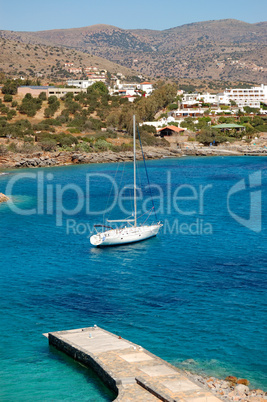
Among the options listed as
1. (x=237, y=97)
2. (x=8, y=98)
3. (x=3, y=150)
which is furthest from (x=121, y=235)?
(x=237, y=97)

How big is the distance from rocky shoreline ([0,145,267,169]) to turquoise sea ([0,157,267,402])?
28897 millimetres

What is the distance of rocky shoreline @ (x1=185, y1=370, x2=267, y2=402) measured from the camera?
18.5 metres

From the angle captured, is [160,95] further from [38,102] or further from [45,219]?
[45,219]

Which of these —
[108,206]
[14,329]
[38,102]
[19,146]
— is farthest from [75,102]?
[14,329]

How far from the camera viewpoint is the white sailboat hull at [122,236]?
38.9 m

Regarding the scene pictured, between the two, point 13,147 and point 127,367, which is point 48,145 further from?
point 127,367

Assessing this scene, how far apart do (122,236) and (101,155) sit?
5613 cm

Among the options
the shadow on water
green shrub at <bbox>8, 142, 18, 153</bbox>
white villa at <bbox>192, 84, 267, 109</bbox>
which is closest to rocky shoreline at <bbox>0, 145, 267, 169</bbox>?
green shrub at <bbox>8, 142, 18, 153</bbox>

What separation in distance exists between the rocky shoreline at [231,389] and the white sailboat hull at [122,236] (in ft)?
62.9

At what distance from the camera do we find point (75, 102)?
124750mm

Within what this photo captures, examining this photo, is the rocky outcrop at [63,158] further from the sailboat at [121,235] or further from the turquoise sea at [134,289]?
the sailboat at [121,235]

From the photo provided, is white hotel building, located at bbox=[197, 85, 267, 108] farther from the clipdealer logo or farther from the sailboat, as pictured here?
the sailboat

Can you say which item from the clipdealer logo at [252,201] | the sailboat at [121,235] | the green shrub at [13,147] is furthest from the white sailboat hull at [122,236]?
the green shrub at [13,147]

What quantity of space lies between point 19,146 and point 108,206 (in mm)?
42310
